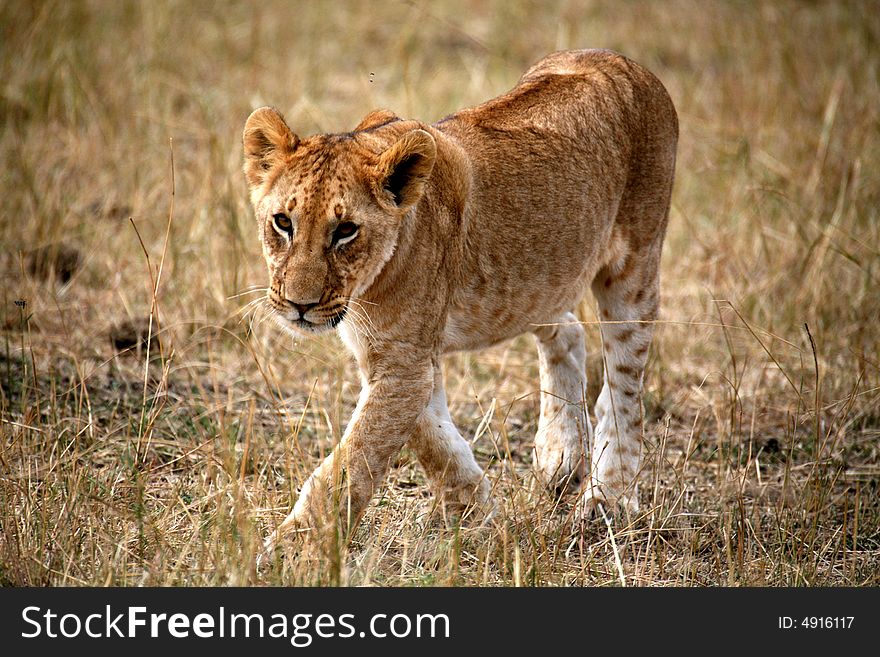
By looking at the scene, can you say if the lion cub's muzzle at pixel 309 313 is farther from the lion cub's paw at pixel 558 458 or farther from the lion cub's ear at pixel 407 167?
the lion cub's paw at pixel 558 458

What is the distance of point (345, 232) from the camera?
4145 mm

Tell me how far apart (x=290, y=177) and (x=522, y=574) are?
1.62 meters

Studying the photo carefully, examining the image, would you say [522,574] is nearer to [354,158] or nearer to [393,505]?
[393,505]

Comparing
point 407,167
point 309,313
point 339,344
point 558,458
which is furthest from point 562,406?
point 309,313

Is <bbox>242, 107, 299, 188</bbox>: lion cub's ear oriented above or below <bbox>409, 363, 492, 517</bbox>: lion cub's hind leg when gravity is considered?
above

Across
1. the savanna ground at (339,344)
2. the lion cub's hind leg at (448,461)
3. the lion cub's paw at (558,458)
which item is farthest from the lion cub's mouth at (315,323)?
the lion cub's paw at (558,458)

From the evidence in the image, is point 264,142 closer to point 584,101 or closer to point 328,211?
point 328,211

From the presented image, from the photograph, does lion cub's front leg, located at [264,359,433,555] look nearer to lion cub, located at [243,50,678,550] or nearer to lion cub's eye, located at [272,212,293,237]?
lion cub, located at [243,50,678,550]

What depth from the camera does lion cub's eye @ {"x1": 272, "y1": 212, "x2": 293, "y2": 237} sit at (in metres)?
4.16

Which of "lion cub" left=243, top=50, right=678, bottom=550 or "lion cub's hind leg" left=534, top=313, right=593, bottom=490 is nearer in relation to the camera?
"lion cub" left=243, top=50, right=678, bottom=550

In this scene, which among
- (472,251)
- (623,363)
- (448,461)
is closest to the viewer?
A: (472,251)

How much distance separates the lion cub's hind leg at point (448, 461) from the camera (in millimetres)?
4855

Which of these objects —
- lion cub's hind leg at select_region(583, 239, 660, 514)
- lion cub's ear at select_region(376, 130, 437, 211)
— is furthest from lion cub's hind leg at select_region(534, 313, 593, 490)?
lion cub's ear at select_region(376, 130, 437, 211)

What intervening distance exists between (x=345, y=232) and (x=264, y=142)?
0.56 m
